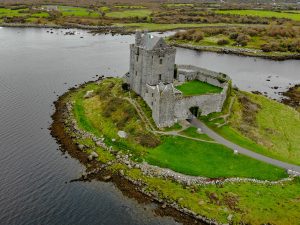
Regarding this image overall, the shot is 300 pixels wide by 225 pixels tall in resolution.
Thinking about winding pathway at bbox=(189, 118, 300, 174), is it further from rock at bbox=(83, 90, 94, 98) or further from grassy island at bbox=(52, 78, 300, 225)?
rock at bbox=(83, 90, 94, 98)

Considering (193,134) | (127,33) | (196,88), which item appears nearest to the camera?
(193,134)

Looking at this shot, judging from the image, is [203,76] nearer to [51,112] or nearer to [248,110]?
[248,110]

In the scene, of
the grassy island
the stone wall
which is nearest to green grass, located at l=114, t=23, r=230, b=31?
the grassy island

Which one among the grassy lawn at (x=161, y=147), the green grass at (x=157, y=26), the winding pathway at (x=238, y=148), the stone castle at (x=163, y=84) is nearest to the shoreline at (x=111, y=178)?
the grassy lawn at (x=161, y=147)

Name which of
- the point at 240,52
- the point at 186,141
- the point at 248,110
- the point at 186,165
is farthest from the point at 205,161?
the point at 240,52

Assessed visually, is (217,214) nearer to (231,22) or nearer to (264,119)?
(264,119)

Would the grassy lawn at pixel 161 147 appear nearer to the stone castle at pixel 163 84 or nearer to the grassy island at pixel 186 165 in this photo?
the grassy island at pixel 186 165
